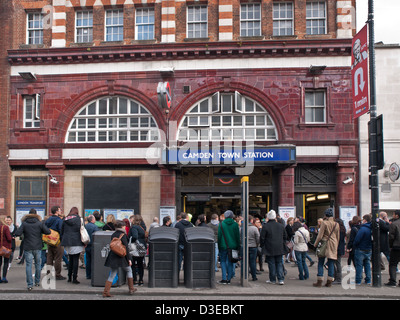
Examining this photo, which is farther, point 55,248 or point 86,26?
point 86,26

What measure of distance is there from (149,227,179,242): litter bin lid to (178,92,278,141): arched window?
28.4 ft

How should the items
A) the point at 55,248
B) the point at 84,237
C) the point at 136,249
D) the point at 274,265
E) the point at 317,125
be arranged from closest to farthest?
the point at 136,249 < the point at 84,237 < the point at 274,265 < the point at 55,248 < the point at 317,125

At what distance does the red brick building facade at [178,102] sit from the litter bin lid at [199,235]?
24.5 feet

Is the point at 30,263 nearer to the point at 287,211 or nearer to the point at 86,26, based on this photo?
the point at 287,211

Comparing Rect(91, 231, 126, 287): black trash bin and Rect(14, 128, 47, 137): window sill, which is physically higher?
Rect(14, 128, 47, 137): window sill

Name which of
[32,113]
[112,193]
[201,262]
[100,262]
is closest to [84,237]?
[100,262]

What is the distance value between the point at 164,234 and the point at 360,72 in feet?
23.8

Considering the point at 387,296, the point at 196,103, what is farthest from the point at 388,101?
the point at 387,296

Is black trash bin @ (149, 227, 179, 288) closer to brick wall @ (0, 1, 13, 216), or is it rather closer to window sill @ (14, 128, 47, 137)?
window sill @ (14, 128, 47, 137)

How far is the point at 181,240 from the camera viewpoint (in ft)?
40.4

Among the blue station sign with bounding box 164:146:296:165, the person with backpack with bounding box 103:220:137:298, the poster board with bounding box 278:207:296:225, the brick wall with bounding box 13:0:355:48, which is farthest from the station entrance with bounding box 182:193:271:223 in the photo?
the person with backpack with bounding box 103:220:137:298

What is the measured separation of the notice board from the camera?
773 inches

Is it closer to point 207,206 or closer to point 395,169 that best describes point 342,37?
point 395,169

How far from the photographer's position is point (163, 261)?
1095 cm
